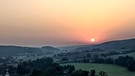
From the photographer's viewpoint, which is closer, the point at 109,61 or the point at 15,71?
the point at 15,71

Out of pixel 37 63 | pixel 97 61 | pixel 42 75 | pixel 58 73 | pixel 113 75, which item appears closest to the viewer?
pixel 42 75

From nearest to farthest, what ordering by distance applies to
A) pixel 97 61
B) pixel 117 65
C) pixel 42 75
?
pixel 42 75 → pixel 117 65 → pixel 97 61

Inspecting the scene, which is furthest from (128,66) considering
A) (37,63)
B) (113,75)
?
(37,63)

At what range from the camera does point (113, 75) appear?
12175cm

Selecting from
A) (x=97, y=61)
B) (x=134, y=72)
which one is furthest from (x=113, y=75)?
(x=97, y=61)

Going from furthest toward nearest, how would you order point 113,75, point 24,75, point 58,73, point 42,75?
1. point 24,75
2. point 113,75
3. point 58,73
4. point 42,75

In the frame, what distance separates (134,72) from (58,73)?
43261 mm

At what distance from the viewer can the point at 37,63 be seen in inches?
6816

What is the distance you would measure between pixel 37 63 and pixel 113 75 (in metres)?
65.0

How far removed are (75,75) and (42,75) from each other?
44.3ft

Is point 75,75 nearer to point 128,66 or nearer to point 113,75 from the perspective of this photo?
point 113,75

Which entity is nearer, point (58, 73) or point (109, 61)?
point (58, 73)

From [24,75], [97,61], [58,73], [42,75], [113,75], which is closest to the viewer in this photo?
[42,75]

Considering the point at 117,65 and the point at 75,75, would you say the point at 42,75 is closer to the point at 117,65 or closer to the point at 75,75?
the point at 75,75
